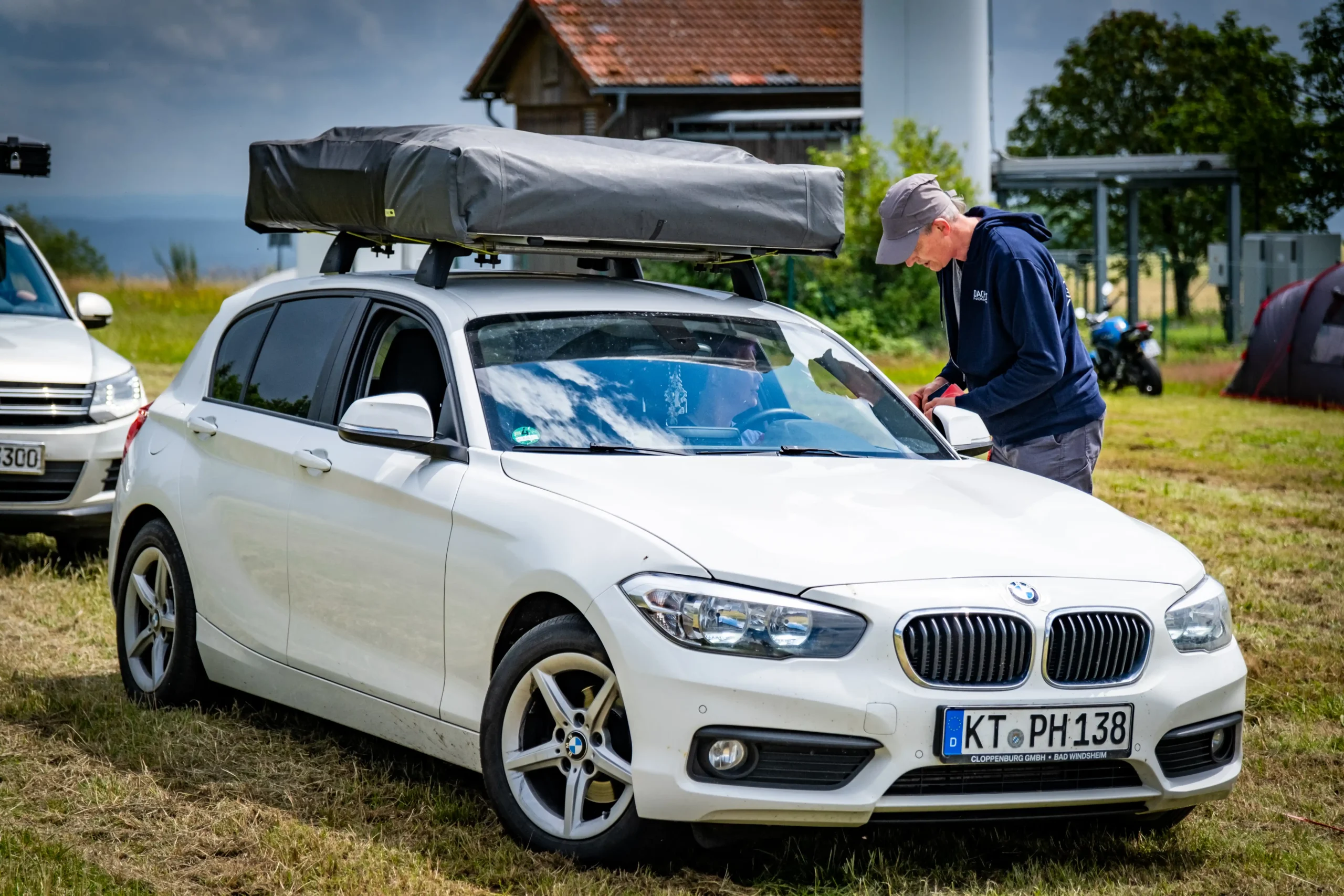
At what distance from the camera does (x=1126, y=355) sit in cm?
Answer: 2375

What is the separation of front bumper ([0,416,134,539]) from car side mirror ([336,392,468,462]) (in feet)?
14.4

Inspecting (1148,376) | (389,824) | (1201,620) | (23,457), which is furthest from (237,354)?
(1148,376)

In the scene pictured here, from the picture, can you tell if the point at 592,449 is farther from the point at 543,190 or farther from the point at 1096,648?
the point at 1096,648

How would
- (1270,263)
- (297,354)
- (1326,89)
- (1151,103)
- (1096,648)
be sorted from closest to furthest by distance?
(1096,648)
(297,354)
(1270,263)
(1326,89)
(1151,103)

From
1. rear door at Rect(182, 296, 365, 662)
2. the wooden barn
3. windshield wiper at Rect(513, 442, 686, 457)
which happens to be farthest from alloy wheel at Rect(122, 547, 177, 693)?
the wooden barn

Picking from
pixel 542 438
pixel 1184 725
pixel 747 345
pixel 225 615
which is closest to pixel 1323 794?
pixel 1184 725

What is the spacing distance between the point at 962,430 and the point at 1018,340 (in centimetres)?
61

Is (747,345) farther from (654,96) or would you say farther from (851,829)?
(654,96)

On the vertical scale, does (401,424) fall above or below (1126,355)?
above

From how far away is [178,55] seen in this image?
122 ft

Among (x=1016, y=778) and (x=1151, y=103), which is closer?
(x=1016, y=778)

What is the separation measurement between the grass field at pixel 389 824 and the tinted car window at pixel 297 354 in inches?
44.8

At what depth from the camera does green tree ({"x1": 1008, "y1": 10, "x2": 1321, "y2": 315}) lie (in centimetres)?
4878

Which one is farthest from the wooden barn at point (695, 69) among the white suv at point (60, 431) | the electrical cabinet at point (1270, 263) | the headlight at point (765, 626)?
the headlight at point (765, 626)
